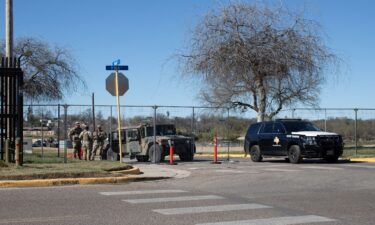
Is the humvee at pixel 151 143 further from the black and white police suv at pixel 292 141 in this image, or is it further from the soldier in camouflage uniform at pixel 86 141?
the black and white police suv at pixel 292 141

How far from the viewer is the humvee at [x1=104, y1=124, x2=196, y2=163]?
2269cm

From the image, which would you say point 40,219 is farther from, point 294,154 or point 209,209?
point 294,154

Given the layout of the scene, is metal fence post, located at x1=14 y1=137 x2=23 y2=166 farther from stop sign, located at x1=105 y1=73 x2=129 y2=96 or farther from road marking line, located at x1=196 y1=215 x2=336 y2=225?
road marking line, located at x1=196 y1=215 x2=336 y2=225

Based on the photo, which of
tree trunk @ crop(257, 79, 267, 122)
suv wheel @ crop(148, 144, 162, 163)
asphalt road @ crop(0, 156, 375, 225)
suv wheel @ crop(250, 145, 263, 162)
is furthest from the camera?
tree trunk @ crop(257, 79, 267, 122)

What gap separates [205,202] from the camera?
10383 mm

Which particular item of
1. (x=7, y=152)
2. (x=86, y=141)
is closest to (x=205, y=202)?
(x=7, y=152)

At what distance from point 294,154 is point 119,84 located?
7539mm

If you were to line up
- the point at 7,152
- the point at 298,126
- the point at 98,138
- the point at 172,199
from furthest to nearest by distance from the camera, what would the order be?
the point at 98,138
the point at 298,126
the point at 7,152
the point at 172,199

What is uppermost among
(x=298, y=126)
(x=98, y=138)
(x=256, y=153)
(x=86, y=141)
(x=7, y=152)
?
(x=298, y=126)

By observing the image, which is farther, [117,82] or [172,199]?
[117,82]

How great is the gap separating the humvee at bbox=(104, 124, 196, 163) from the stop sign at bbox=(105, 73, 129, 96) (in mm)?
4783

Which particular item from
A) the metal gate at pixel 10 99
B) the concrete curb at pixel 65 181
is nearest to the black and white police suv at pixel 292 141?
the concrete curb at pixel 65 181

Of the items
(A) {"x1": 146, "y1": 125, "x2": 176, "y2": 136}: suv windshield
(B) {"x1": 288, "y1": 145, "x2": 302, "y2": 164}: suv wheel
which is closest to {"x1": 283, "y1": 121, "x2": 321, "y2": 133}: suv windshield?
(B) {"x1": 288, "y1": 145, "x2": 302, "y2": 164}: suv wheel

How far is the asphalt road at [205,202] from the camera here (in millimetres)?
8633
